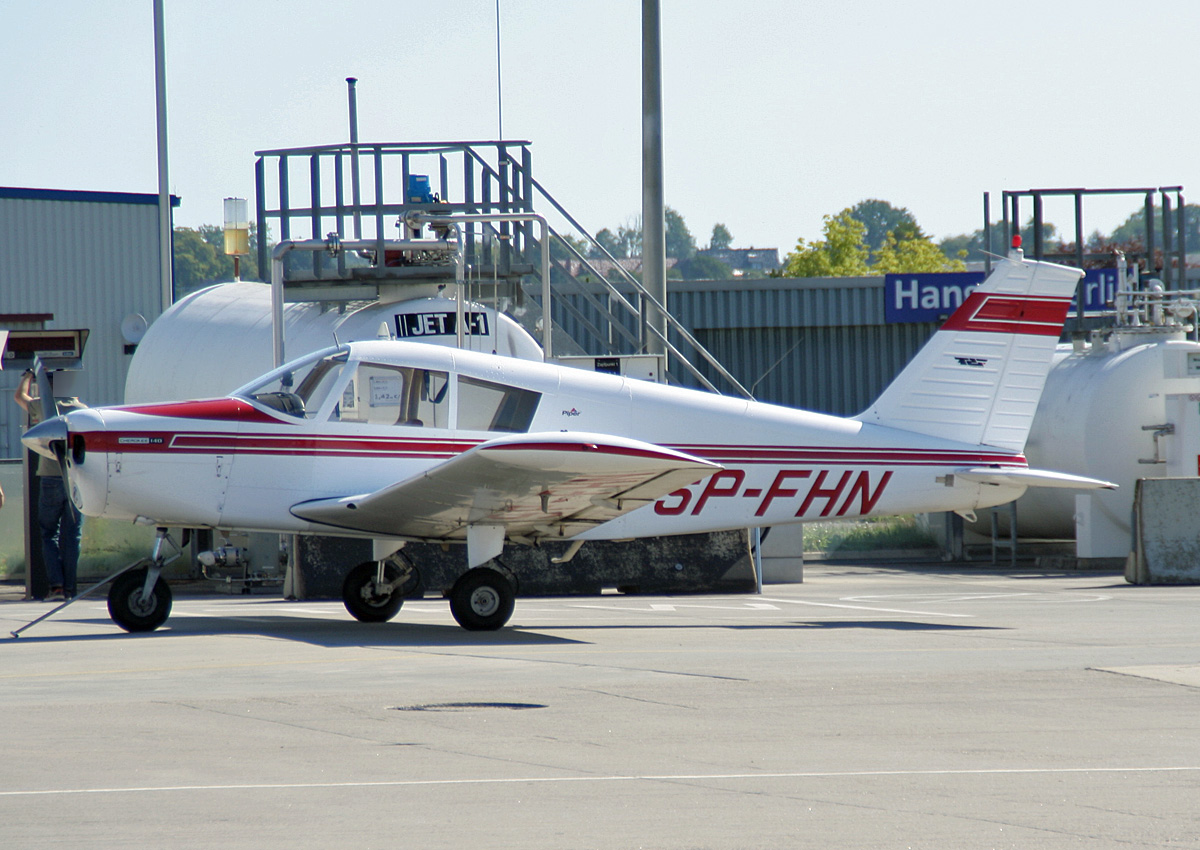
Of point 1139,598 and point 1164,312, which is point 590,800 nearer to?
point 1139,598

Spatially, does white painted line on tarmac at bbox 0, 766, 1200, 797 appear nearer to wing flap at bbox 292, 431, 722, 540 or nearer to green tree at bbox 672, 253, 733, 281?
wing flap at bbox 292, 431, 722, 540

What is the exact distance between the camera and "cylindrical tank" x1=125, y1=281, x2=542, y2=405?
15.3 metres

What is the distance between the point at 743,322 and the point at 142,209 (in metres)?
14.5

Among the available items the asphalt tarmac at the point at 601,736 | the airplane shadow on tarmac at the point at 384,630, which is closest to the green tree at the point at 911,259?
the airplane shadow on tarmac at the point at 384,630

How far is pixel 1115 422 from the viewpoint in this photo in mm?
19297

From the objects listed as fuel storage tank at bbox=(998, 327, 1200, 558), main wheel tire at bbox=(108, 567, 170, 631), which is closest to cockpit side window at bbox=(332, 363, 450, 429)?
main wheel tire at bbox=(108, 567, 170, 631)

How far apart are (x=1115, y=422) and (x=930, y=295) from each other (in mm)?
9737

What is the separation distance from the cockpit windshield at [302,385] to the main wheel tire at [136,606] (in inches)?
63.8

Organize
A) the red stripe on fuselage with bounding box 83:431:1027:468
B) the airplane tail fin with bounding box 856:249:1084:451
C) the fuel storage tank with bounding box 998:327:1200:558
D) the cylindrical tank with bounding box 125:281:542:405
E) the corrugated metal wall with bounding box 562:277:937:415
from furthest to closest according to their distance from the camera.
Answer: the corrugated metal wall with bounding box 562:277:937:415, the fuel storage tank with bounding box 998:327:1200:558, the cylindrical tank with bounding box 125:281:542:405, the airplane tail fin with bounding box 856:249:1084:451, the red stripe on fuselage with bounding box 83:431:1027:468

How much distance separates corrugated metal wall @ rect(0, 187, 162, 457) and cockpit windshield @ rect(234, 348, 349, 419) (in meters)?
22.2

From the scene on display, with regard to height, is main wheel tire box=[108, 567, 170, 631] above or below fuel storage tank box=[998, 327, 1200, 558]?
below

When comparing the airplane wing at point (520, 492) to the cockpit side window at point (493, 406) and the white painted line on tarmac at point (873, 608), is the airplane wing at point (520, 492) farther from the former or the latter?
the white painted line on tarmac at point (873, 608)

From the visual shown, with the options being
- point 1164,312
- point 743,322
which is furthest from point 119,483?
point 743,322

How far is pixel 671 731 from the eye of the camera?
6410 millimetres
